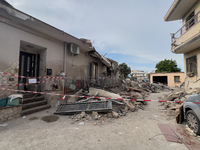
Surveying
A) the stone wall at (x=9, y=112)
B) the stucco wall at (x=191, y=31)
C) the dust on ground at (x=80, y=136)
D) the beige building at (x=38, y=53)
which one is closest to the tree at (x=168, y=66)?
the stucco wall at (x=191, y=31)

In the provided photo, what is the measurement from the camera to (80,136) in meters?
3.01

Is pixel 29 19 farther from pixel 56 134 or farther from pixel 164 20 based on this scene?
pixel 164 20

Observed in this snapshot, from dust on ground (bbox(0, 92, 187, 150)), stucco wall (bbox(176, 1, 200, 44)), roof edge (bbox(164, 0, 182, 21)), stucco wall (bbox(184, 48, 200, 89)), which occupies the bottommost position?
dust on ground (bbox(0, 92, 187, 150))

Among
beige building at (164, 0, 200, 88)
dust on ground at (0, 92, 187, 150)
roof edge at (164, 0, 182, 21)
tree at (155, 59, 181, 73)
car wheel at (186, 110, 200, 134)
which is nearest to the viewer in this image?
dust on ground at (0, 92, 187, 150)

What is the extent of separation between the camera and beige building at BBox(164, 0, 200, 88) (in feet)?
23.3

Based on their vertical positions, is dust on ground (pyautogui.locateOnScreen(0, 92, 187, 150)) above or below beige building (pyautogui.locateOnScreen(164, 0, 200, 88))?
below

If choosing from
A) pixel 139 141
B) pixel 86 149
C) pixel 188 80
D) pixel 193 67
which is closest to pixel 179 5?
pixel 193 67

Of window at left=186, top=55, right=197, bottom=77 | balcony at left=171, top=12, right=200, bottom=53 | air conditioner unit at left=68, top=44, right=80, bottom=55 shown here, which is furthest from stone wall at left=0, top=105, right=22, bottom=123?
window at left=186, top=55, right=197, bottom=77

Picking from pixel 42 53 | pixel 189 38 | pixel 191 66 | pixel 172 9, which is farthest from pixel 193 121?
pixel 172 9

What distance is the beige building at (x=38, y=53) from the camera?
443 cm

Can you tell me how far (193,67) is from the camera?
8.41 metres

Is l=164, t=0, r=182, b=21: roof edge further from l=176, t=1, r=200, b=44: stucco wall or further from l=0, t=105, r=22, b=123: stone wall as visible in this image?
l=0, t=105, r=22, b=123: stone wall

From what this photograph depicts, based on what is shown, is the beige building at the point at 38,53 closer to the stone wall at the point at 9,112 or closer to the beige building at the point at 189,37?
the stone wall at the point at 9,112

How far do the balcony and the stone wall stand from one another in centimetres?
1069
